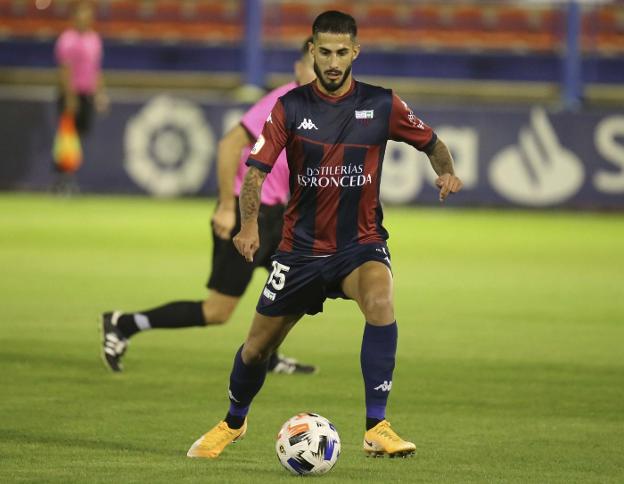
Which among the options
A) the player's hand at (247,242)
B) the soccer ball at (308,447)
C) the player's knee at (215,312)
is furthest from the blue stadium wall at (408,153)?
the soccer ball at (308,447)

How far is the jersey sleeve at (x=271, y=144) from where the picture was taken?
6320 mm

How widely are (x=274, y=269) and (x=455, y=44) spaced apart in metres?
22.3

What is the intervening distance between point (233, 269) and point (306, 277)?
7.43 ft

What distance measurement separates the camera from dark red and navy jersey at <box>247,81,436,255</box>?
20.8 ft

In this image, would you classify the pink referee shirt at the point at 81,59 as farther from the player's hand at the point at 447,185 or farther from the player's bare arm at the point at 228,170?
the player's hand at the point at 447,185

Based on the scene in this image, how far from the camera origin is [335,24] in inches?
246

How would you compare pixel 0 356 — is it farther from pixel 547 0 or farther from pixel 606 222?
pixel 547 0

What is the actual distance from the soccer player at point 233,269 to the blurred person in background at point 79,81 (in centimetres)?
1437

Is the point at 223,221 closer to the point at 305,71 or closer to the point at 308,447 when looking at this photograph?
the point at 305,71

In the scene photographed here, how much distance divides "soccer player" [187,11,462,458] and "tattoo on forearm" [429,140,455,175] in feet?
0.39

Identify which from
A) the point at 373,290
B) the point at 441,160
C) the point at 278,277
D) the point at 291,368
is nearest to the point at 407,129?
the point at 441,160

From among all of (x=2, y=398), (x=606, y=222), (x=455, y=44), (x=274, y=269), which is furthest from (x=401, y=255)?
(x=455, y=44)

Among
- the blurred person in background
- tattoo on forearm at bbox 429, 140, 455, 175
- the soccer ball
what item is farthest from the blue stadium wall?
the soccer ball

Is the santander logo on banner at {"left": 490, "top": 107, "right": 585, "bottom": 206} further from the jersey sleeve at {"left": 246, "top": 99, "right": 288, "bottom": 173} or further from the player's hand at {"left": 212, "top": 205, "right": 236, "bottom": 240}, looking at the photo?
the jersey sleeve at {"left": 246, "top": 99, "right": 288, "bottom": 173}
